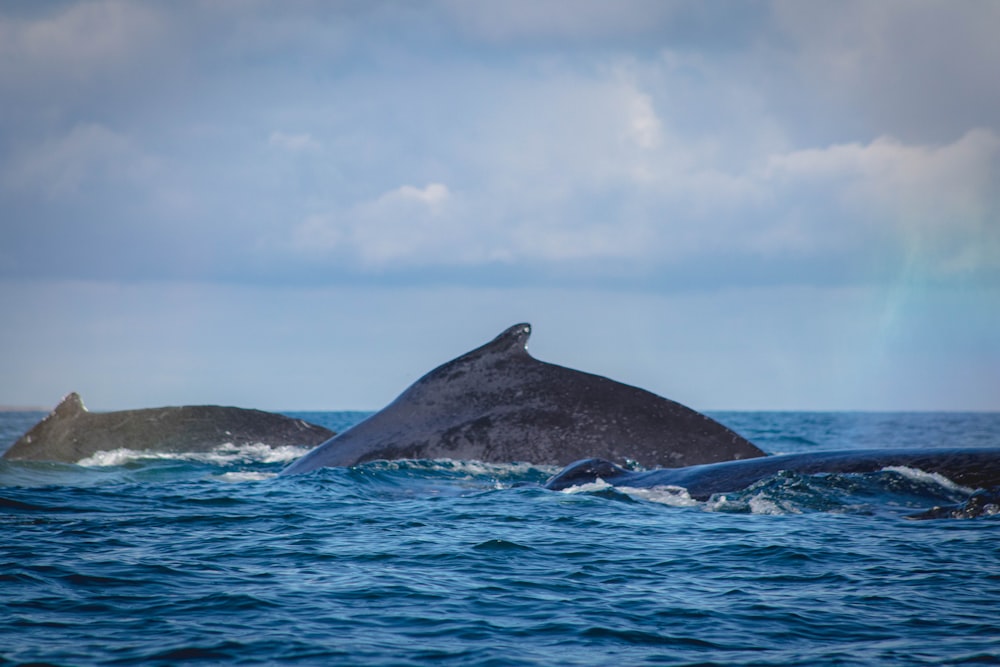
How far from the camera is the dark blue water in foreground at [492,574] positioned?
5.93m

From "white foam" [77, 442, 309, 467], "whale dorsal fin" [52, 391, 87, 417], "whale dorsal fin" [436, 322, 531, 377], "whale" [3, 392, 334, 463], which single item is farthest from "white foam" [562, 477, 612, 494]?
"whale dorsal fin" [52, 391, 87, 417]

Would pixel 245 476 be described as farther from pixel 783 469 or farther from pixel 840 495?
pixel 840 495

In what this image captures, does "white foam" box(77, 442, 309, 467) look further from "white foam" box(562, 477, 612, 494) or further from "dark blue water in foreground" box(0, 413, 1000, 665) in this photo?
"white foam" box(562, 477, 612, 494)

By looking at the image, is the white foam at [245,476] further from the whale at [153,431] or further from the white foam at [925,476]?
the white foam at [925,476]

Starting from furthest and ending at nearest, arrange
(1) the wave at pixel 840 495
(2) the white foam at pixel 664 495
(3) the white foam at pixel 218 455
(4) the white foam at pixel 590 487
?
(3) the white foam at pixel 218 455 < (4) the white foam at pixel 590 487 < (2) the white foam at pixel 664 495 < (1) the wave at pixel 840 495

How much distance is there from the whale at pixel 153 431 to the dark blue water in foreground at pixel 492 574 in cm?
439

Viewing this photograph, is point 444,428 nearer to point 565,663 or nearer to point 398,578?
point 398,578

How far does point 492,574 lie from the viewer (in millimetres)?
7902

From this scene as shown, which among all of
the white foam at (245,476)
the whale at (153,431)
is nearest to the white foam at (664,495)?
the white foam at (245,476)

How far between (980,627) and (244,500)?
25.3 ft

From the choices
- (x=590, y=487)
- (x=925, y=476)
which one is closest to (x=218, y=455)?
(x=590, y=487)

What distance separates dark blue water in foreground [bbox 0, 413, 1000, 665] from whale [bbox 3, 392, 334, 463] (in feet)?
14.4

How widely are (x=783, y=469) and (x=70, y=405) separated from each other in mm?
11649

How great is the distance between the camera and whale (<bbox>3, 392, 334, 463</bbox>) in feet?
54.4
